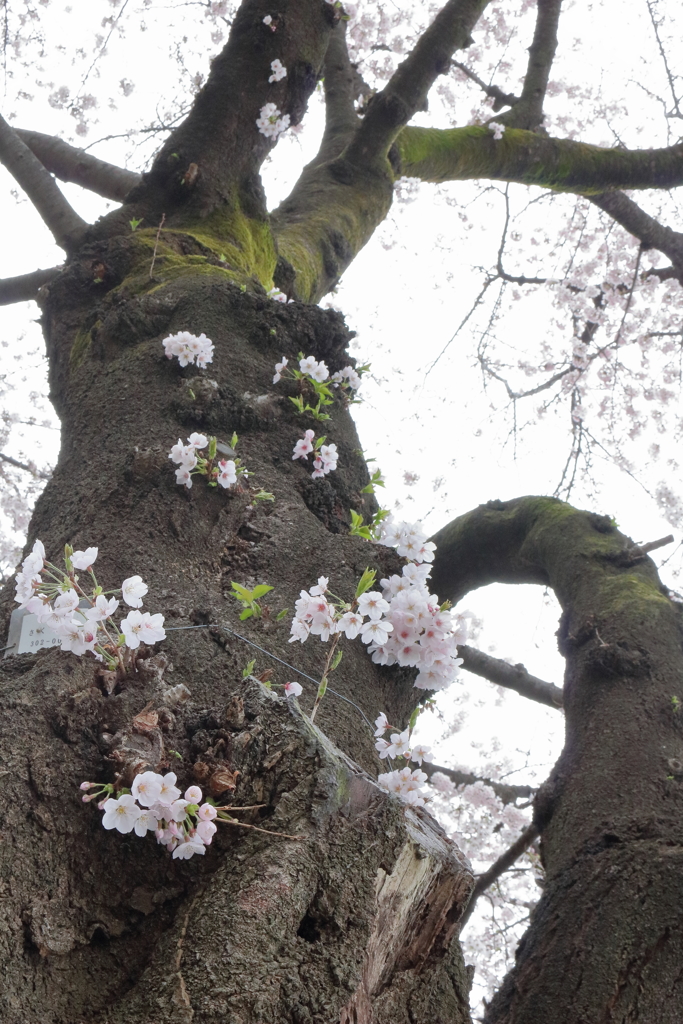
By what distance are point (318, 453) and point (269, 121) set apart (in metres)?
1.75

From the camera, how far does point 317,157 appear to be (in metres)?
4.87

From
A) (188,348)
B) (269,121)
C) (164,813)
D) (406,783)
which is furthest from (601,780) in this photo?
(269,121)

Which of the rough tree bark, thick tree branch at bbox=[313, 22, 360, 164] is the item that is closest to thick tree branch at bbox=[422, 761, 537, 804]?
the rough tree bark

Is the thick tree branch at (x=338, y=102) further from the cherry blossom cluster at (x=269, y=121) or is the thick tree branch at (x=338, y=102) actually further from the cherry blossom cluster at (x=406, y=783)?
the cherry blossom cluster at (x=406, y=783)

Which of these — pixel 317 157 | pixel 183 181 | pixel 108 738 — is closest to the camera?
pixel 108 738

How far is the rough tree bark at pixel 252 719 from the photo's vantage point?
0.94 meters

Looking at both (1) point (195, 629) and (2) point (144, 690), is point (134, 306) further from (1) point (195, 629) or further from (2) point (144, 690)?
(2) point (144, 690)

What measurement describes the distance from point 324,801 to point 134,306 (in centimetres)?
176

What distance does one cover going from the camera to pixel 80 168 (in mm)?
4262

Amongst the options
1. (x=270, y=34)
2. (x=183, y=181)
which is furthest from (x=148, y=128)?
(x=183, y=181)

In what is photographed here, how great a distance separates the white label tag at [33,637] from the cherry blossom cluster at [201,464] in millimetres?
454

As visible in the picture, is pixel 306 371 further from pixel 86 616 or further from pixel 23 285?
pixel 23 285

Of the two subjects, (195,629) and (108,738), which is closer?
(108,738)

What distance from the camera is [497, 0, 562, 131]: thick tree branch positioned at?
17.2ft
